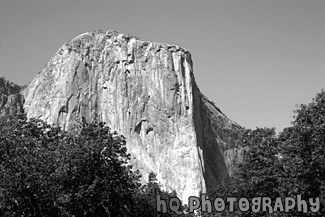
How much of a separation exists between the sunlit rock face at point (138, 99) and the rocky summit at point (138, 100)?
239 mm

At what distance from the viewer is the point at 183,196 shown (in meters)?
113

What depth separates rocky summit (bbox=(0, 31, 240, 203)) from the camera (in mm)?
117375

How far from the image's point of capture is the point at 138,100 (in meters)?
123

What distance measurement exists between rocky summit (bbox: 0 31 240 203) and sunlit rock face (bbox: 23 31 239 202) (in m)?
0.24

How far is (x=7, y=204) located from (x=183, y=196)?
92422 millimetres

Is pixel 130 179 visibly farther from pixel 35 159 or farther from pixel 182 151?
pixel 182 151

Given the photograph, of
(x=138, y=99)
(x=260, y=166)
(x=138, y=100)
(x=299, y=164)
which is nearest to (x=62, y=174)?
(x=299, y=164)

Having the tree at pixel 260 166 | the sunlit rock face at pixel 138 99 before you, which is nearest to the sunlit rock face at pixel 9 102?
the sunlit rock face at pixel 138 99

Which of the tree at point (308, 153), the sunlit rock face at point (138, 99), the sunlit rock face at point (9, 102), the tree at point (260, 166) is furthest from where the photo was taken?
the sunlit rock face at point (9, 102)

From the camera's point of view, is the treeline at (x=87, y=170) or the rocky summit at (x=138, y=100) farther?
the rocky summit at (x=138, y=100)

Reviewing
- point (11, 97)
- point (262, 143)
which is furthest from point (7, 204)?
point (11, 97)

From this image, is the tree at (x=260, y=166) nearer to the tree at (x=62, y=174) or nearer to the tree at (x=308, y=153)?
the tree at (x=308, y=153)

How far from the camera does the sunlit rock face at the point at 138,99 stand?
11738 cm

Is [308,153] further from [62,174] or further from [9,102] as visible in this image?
[9,102]
